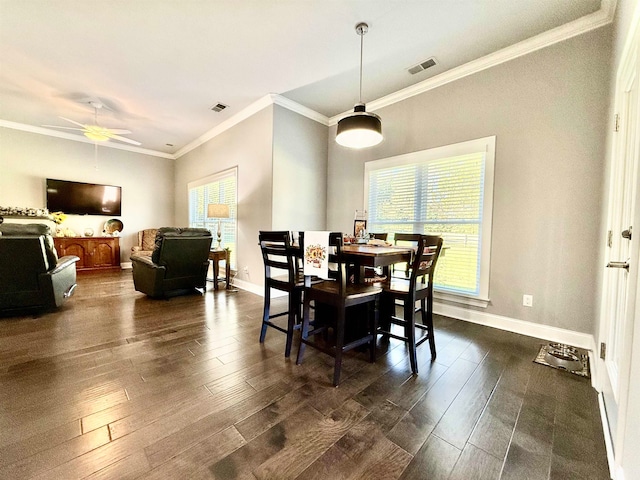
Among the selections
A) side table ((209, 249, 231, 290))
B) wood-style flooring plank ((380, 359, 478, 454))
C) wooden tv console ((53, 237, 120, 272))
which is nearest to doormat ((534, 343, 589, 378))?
wood-style flooring plank ((380, 359, 478, 454))

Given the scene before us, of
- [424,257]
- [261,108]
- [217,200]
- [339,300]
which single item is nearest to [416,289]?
[424,257]

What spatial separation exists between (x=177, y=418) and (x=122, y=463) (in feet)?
0.94

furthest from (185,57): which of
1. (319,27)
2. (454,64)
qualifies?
(454,64)

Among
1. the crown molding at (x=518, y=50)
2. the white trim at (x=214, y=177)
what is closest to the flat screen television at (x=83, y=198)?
the white trim at (x=214, y=177)

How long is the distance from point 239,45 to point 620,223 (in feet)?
11.5

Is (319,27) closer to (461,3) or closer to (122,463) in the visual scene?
(461,3)

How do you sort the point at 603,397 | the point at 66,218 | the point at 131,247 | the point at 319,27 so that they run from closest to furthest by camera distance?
→ 1. the point at 603,397
2. the point at 319,27
3. the point at 66,218
4. the point at 131,247

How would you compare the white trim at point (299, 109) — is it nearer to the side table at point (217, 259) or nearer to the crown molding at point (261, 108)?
the crown molding at point (261, 108)

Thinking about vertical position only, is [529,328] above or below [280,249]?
below

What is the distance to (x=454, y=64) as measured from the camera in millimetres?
2959

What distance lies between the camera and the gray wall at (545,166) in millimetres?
2289

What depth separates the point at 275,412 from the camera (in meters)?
1.45

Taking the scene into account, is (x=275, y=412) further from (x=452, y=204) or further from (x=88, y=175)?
(x=88, y=175)

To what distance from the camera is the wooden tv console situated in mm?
5383
